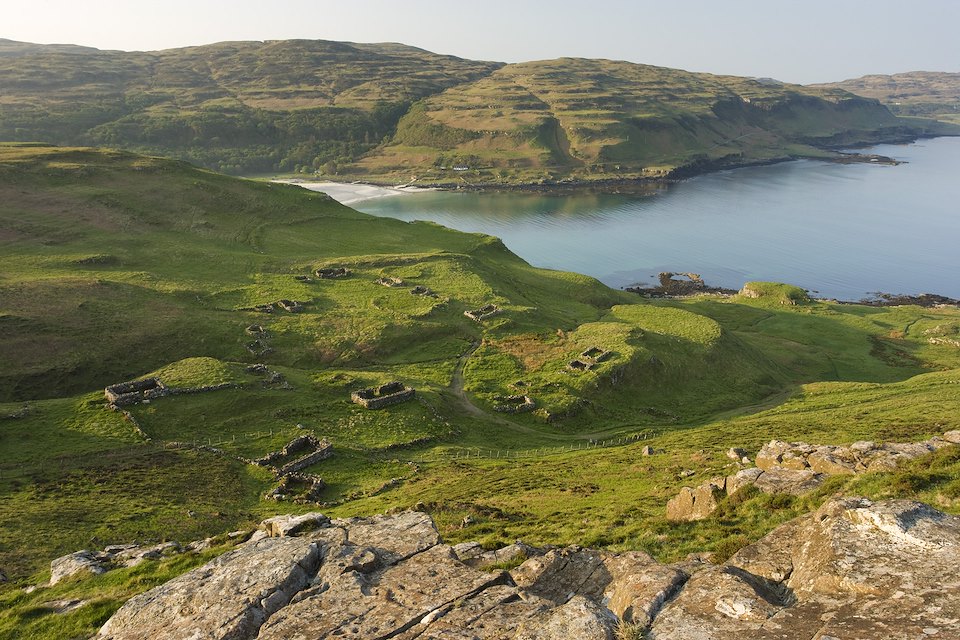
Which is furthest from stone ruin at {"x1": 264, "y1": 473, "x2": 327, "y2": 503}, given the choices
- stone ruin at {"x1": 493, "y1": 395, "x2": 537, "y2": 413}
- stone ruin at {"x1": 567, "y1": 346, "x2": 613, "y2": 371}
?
stone ruin at {"x1": 567, "y1": 346, "x2": 613, "y2": 371}

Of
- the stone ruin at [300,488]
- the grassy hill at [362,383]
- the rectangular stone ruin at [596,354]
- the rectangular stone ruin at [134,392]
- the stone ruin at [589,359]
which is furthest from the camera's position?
the rectangular stone ruin at [596,354]

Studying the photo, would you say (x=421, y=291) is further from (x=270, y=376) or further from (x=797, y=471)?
(x=797, y=471)

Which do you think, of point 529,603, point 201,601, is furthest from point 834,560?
point 201,601

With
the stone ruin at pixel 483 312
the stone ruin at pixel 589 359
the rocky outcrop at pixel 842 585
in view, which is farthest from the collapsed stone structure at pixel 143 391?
the rocky outcrop at pixel 842 585

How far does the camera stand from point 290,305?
8425 cm

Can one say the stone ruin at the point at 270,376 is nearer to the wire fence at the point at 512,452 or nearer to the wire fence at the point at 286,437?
the wire fence at the point at 286,437

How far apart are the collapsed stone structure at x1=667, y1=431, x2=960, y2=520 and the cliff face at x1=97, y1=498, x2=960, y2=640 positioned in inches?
320

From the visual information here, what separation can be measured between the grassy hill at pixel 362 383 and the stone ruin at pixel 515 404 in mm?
816

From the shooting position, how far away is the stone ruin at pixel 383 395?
59281mm

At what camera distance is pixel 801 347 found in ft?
341

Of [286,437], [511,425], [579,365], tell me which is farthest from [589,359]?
[286,437]

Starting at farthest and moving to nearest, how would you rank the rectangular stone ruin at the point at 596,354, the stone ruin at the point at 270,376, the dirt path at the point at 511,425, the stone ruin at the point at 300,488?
1. the rectangular stone ruin at the point at 596,354
2. the dirt path at the point at 511,425
3. the stone ruin at the point at 270,376
4. the stone ruin at the point at 300,488

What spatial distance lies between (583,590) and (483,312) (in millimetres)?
65940

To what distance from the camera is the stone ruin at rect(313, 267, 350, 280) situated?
100 metres
